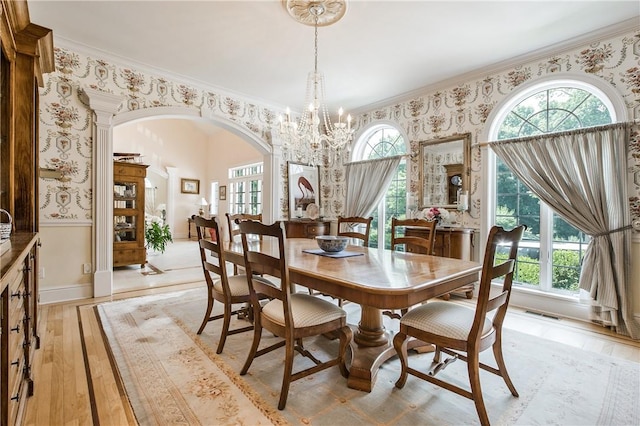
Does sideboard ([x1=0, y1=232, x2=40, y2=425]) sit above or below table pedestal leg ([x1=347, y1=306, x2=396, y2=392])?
above

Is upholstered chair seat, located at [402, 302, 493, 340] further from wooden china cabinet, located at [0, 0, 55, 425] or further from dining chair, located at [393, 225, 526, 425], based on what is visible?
wooden china cabinet, located at [0, 0, 55, 425]

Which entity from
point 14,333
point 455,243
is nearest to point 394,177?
point 455,243

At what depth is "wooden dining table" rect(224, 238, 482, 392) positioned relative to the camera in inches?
55.7

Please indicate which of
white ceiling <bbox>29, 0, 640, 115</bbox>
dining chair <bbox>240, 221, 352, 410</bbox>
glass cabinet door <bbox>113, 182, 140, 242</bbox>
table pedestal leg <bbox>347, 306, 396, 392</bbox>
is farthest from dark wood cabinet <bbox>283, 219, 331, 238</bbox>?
dining chair <bbox>240, 221, 352, 410</bbox>

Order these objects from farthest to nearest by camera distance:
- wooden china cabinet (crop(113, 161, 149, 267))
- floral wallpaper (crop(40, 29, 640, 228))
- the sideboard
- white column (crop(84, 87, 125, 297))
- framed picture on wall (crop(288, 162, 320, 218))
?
framed picture on wall (crop(288, 162, 320, 218)) → wooden china cabinet (crop(113, 161, 149, 267)) → white column (crop(84, 87, 125, 297)) → floral wallpaper (crop(40, 29, 640, 228)) → the sideboard

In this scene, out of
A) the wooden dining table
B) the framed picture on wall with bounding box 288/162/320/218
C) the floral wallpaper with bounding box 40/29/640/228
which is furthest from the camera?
the framed picture on wall with bounding box 288/162/320/218

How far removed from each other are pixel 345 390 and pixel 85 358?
179 cm

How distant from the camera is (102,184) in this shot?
346 cm

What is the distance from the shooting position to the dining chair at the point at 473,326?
4.73 feet

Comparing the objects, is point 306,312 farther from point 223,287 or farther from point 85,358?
point 85,358

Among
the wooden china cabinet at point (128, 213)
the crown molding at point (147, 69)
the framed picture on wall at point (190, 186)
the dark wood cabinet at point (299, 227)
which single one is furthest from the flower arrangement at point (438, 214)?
the framed picture on wall at point (190, 186)

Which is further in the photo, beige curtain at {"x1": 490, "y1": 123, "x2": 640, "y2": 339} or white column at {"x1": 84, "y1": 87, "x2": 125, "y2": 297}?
white column at {"x1": 84, "y1": 87, "x2": 125, "y2": 297}

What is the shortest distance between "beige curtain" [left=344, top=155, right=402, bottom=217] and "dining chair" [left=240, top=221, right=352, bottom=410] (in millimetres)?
3036

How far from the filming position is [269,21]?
9.04 feet
